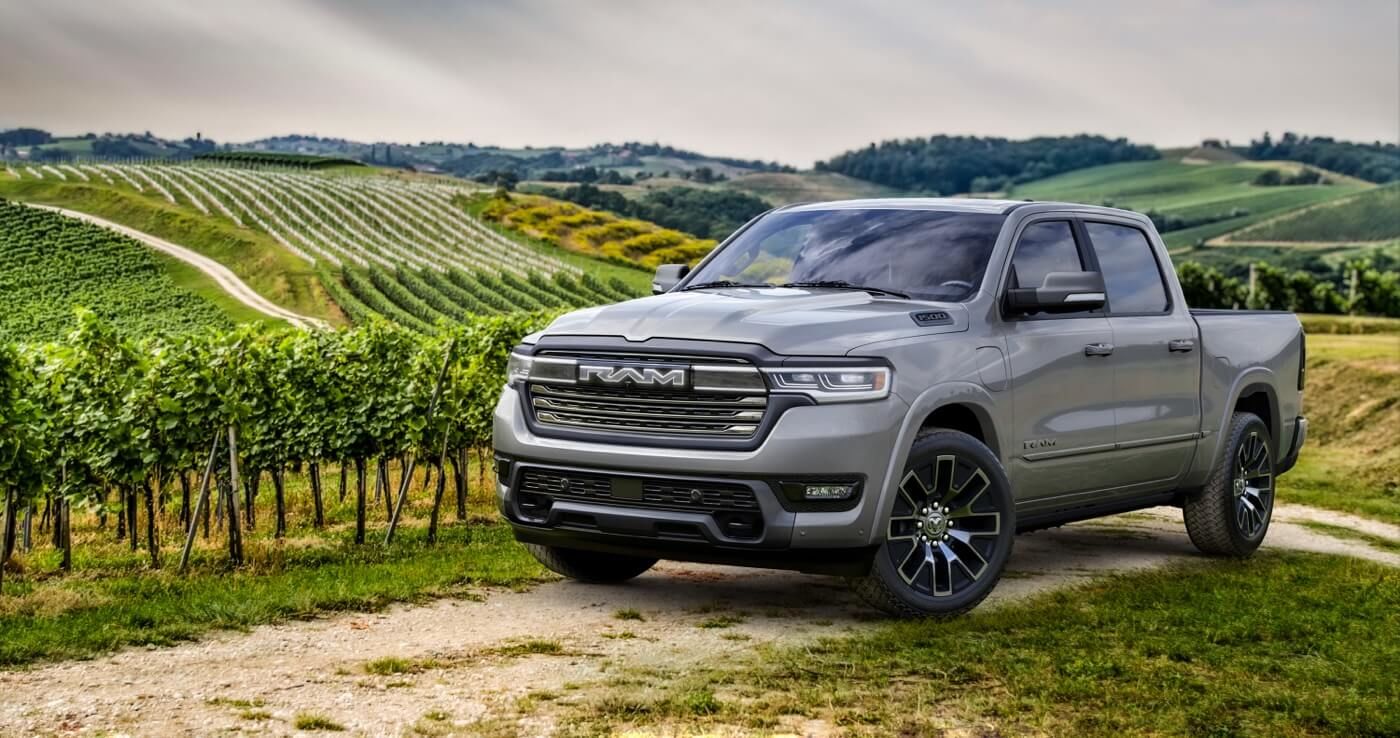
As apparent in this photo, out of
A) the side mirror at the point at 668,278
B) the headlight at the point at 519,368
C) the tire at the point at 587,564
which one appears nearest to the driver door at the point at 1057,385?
the side mirror at the point at 668,278

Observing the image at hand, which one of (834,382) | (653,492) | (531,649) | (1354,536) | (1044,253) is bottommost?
(1354,536)

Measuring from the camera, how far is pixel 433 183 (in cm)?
13975

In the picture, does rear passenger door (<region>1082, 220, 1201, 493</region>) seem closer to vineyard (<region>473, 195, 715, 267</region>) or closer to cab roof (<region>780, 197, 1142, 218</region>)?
cab roof (<region>780, 197, 1142, 218</region>)

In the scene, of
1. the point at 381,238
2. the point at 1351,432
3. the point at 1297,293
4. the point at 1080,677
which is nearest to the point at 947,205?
the point at 1080,677

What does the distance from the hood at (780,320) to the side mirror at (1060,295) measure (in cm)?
38

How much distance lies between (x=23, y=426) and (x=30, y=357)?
558 centimetres

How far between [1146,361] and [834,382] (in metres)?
3.12

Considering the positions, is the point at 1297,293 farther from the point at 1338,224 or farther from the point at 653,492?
the point at 1338,224

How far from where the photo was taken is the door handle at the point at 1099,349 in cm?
890

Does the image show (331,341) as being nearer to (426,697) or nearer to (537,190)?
(426,697)

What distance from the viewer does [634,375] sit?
744cm

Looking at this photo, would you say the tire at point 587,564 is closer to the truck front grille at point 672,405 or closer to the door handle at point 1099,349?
the truck front grille at point 672,405

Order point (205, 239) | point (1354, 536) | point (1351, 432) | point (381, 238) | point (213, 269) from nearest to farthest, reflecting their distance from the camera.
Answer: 1. point (1354, 536)
2. point (1351, 432)
3. point (213, 269)
4. point (205, 239)
5. point (381, 238)

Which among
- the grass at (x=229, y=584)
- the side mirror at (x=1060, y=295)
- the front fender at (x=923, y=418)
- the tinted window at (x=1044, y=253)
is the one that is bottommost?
the grass at (x=229, y=584)
